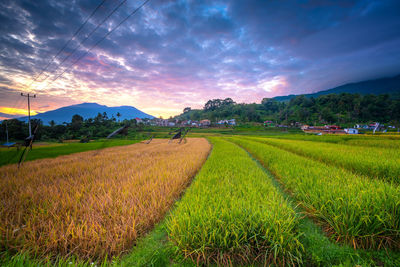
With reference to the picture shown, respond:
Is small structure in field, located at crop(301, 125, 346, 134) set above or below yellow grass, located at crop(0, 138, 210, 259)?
below

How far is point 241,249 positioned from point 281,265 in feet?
1.67

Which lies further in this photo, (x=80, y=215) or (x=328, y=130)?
(x=328, y=130)

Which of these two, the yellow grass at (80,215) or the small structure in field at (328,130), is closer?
the yellow grass at (80,215)

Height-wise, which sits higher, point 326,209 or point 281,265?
point 326,209

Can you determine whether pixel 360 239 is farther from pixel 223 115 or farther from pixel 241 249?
pixel 223 115

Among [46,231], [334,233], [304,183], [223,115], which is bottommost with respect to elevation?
[334,233]

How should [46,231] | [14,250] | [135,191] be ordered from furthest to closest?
[135,191] → [46,231] → [14,250]

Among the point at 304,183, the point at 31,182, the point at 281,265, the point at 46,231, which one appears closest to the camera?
the point at 281,265

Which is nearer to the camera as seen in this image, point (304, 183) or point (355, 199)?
point (355, 199)

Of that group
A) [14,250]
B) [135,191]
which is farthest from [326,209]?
[14,250]

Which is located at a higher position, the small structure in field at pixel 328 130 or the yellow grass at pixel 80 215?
the yellow grass at pixel 80 215

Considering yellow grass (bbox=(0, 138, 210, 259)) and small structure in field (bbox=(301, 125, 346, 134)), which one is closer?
yellow grass (bbox=(0, 138, 210, 259))

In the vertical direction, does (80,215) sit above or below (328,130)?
above

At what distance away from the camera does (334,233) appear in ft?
6.96
